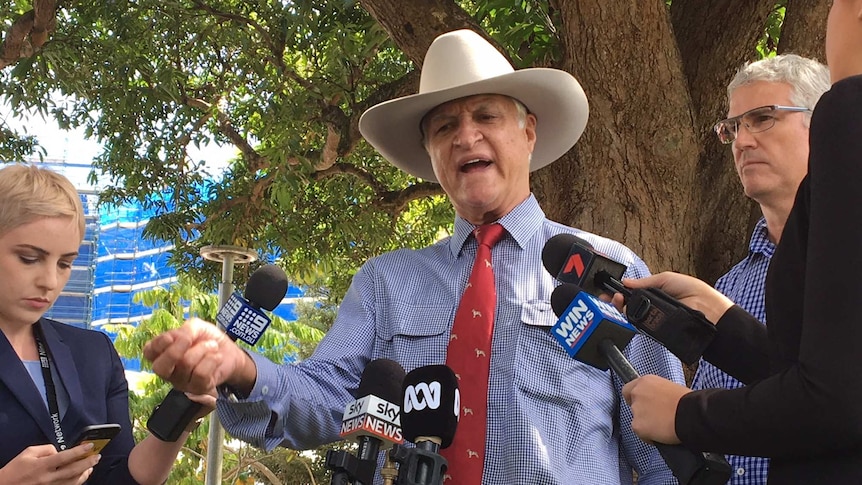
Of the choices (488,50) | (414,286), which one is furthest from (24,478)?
(488,50)

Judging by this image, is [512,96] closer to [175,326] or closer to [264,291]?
[264,291]

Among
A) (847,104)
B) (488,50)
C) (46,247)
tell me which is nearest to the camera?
(847,104)

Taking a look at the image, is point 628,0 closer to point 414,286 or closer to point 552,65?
point 552,65

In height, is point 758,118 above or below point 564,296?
above

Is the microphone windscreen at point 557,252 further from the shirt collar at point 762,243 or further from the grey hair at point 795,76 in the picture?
the grey hair at point 795,76

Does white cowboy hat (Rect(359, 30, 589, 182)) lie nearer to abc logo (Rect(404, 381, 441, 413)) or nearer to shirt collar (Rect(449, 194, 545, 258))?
shirt collar (Rect(449, 194, 545, 258))

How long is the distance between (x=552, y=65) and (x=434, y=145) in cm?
218

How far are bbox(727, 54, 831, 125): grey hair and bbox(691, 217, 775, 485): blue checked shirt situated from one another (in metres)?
0.44

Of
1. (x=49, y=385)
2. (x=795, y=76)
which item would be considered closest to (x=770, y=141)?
(x=795, y=76)

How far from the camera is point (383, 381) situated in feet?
6.72

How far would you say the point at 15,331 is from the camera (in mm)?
2770

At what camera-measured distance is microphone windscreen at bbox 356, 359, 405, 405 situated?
201cm

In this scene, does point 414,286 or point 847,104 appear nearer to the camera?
point 847,104

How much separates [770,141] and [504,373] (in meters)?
1.22
